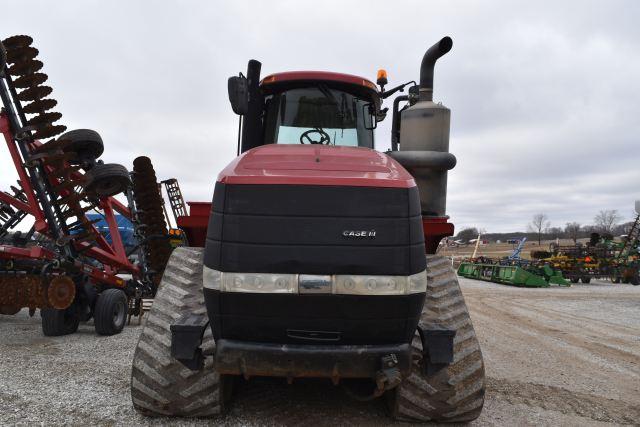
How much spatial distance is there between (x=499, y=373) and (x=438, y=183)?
220cm

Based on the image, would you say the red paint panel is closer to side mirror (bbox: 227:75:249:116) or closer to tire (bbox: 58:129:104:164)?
side mirror (bbox: 227:75:249:116)

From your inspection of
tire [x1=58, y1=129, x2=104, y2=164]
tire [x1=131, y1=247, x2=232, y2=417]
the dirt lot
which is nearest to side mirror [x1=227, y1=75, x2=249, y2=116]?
tire [x1=131, y1=247, x2=232, y2=417]

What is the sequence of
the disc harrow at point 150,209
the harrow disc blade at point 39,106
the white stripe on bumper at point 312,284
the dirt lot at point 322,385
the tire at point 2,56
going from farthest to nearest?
the disc harrow at point 150,209 < the harrow disc blade at point 39,106 < the tire at point 2,56 < the dirt lot at point 322,385 < the white stripe on bumper at point 312,284

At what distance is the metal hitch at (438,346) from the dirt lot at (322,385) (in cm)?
76

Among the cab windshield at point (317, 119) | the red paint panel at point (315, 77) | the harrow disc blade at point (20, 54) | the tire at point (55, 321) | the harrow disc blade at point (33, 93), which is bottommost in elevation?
the tire at point (55, 321)

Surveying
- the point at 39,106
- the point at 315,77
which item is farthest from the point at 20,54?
the point at 315,77

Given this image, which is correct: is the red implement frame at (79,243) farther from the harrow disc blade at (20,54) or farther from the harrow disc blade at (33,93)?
the harrow disc blade at (20,54)

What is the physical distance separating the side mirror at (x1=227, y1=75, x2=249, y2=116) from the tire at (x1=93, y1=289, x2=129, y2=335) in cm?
421

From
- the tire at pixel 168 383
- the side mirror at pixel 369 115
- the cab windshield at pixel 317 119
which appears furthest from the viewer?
the side mirror at pixel 369 115

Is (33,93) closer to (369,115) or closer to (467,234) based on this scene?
(369,115)

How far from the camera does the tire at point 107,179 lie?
7.50 meters

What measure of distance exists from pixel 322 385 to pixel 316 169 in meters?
2.14

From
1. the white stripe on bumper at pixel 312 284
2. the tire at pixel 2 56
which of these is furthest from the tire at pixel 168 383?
the tire at pixel 2 56

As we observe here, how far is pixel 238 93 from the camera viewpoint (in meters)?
3.76
